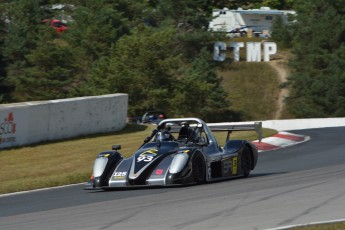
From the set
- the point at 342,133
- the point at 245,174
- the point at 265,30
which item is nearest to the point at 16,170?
the point at 245,174

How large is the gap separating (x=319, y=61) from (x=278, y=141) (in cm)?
4570

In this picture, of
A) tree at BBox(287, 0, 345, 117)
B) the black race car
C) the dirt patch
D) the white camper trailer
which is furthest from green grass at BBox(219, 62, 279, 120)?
the black race car

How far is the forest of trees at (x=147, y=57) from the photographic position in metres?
53.9

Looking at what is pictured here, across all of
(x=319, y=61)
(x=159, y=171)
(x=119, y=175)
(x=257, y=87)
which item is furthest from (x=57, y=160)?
(x=257, y=87)

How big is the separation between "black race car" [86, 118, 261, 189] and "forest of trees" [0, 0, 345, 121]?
119ft

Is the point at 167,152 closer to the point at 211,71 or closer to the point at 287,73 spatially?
the point at 211,71

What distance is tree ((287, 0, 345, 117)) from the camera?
64.2 m

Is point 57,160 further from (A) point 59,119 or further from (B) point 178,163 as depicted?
(B) point 178,163

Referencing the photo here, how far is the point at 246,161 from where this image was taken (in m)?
15.0

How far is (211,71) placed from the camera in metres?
66.4

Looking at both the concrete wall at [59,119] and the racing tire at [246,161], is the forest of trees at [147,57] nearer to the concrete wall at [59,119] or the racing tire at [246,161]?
the concrete wall at [59,119]

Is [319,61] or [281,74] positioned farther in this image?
[281,74]

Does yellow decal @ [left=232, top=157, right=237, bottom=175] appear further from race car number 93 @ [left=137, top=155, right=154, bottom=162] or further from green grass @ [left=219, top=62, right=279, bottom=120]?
green grass @ [left=219, top=62, right=279, bottom=120]

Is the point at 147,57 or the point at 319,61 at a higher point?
the point at 147,57
